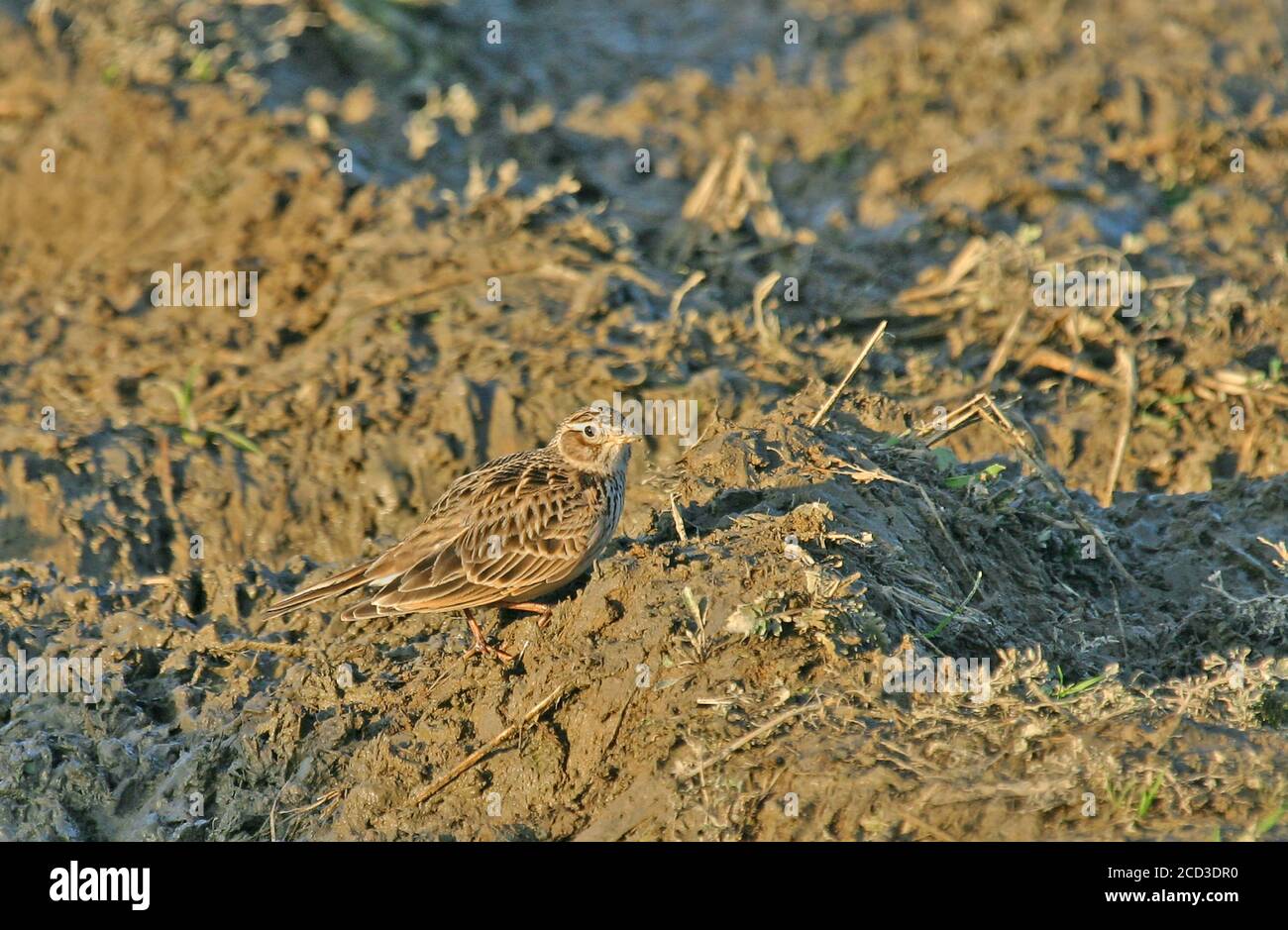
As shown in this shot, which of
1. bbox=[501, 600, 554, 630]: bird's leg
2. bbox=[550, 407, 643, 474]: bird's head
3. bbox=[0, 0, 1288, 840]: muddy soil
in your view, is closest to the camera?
bbox=[0, 0, 1288, 840]: muddy soil

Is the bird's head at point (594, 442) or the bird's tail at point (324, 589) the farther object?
the bird's head at point (594, 442)

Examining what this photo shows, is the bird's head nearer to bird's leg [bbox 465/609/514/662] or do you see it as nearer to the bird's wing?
the bird's wing

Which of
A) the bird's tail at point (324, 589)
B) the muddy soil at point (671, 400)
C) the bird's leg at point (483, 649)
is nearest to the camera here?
the muddy soil at point (671, 400)

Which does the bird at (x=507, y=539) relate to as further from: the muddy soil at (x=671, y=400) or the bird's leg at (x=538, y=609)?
the muddy soil at (x=671, y=400)

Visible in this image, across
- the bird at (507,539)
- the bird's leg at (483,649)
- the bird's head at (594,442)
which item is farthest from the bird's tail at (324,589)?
the bird's head at (594,442)

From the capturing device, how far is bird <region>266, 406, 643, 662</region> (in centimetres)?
736

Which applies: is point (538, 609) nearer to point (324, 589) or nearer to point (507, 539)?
point (507, 539)

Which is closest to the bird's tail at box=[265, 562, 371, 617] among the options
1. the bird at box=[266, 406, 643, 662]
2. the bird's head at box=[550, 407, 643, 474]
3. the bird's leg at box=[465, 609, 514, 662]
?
the bird at box=[266, 406, 643, 662]

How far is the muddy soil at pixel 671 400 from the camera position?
630cm

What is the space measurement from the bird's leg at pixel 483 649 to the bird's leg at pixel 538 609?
0.18 meters

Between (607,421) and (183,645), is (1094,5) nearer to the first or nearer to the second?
(607,421)

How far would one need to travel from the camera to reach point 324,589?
7742 millimetres

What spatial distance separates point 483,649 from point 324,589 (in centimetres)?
105

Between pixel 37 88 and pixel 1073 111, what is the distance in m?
7.60
